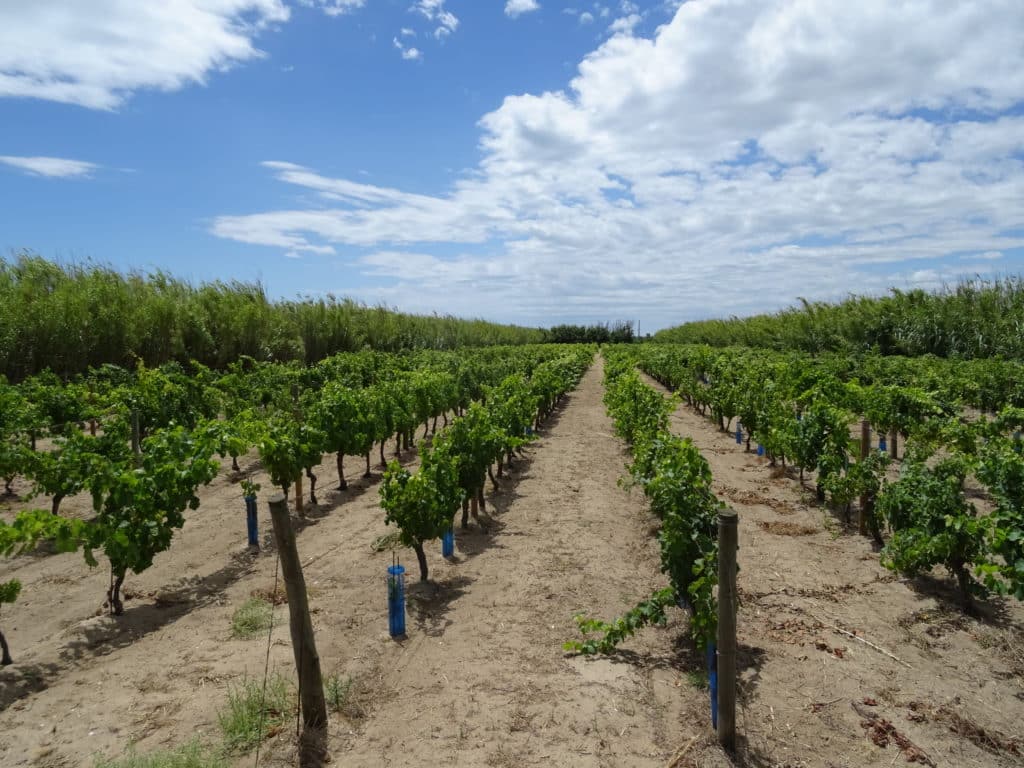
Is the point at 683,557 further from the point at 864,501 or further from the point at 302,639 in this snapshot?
the point at 864,501

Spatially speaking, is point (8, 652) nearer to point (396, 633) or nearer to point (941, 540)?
point (396, 633)

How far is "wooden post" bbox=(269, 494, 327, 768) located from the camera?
13.1ft

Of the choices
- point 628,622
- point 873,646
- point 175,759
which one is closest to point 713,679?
point 628,622

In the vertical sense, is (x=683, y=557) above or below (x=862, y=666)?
above

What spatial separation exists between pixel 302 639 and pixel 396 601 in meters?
1.33

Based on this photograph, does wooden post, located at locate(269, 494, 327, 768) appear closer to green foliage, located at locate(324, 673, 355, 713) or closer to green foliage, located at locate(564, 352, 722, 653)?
green foliage, located at locate(324, 673, 355, 713)


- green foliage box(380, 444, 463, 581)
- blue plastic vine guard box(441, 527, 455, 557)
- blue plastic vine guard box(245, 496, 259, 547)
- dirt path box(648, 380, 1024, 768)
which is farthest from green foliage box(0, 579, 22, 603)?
dirt path box(648, 380, 1024, 768)

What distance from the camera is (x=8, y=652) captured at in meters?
4.95

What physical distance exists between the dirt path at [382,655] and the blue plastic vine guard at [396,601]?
0.42 feet

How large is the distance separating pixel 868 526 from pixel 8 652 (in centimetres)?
859

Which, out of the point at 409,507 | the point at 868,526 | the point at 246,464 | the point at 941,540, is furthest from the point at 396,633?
the point at 246,464

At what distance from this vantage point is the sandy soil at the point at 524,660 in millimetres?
3947

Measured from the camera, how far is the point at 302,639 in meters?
3.99

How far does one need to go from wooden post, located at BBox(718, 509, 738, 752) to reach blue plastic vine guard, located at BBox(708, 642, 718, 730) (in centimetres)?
16
